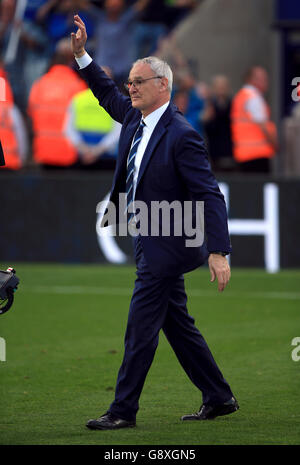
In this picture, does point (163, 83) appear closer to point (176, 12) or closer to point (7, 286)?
point (7, 286)

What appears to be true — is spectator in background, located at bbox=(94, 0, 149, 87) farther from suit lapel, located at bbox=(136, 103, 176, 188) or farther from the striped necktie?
suit lapel, located at bbox=(136, 103, 176, 188)

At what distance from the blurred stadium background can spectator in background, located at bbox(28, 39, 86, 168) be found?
0.06 feet

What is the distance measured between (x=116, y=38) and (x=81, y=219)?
3385 millimetres

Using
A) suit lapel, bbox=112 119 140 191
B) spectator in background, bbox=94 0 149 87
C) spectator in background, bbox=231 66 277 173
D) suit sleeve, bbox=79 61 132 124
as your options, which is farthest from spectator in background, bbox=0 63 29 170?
suit lapel, bbox=112 119 140 191

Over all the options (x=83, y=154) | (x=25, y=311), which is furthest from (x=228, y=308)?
(x=83, y=154)

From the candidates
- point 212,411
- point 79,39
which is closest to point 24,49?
point 79,39

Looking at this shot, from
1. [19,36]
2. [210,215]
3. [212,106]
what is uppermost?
[19,36]

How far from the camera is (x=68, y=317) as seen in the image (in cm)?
1125

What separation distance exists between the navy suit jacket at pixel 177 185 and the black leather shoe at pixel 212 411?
2.87 feet

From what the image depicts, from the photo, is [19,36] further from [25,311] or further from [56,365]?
[56,365]

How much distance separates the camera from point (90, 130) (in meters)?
15.5

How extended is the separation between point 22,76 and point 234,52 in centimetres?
337

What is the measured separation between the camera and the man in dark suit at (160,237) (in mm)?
6445

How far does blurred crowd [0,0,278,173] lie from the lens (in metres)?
15.4
